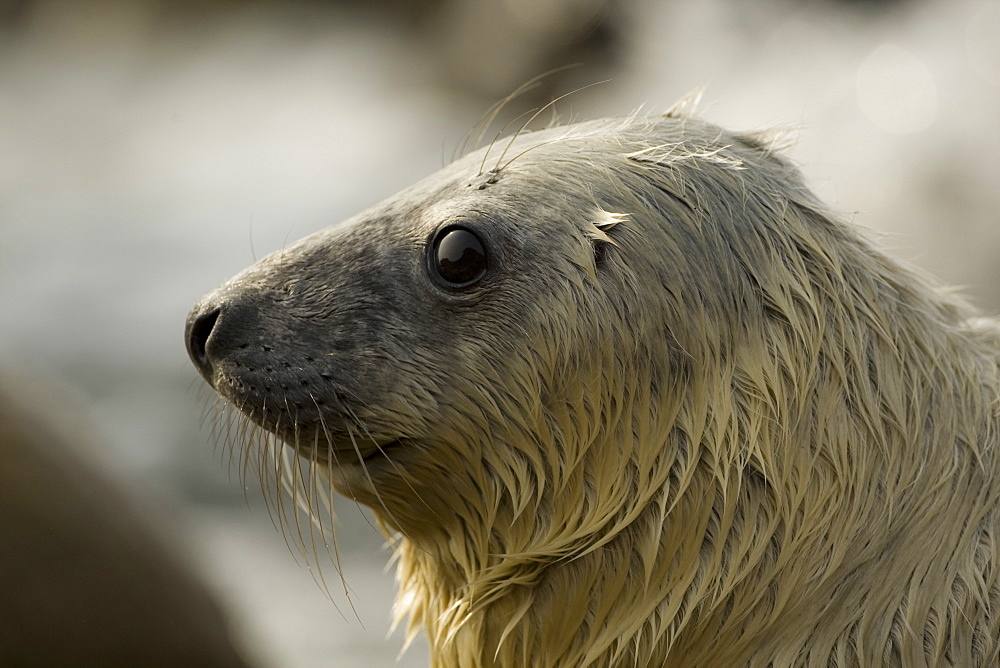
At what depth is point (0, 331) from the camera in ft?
27.4

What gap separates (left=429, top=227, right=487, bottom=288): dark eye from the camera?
2139 millimetres

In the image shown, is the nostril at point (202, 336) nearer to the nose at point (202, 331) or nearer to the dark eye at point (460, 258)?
the nose at point (202, 331)

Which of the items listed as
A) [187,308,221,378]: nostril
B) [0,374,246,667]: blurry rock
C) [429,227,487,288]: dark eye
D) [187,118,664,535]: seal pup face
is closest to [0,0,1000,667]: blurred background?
[0,374,246,667]: blurry rock

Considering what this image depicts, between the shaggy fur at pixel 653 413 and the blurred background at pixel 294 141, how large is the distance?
1888mm

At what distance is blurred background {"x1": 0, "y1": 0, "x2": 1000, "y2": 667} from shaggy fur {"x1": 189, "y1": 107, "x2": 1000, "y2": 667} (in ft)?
6.19

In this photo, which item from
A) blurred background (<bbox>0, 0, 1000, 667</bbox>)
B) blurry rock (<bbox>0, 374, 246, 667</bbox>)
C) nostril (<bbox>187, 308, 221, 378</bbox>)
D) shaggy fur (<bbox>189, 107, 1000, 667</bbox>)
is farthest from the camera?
blurred background (<bbox>0, 0, 1000, 667</bbox>)

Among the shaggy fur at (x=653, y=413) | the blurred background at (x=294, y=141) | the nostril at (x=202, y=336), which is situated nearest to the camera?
the shaggy fur at (x=653, y=413)

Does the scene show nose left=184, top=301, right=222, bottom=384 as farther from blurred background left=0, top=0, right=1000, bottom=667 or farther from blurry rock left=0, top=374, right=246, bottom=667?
blurred background left=0, top=0, right=1000, bottom=667

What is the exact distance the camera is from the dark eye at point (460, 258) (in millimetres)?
2139

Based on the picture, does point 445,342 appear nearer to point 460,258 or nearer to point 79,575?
point 460,258

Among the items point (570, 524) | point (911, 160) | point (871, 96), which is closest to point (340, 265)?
point (570, 524)

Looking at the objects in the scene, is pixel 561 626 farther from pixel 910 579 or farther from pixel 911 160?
pixel 911 160

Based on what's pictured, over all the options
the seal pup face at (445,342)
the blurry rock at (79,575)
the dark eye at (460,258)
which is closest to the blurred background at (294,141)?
the blurry rock at (79,575)

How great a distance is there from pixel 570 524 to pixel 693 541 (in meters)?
0.25
